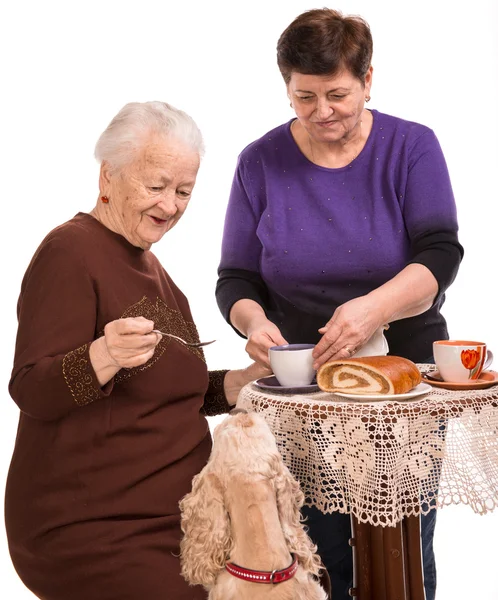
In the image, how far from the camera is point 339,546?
8.31ft

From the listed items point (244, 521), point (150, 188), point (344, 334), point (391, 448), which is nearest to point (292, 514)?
point (244, 521)

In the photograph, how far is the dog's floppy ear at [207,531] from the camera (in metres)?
1.60

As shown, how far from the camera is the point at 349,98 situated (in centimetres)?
217

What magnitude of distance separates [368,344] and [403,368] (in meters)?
0.25

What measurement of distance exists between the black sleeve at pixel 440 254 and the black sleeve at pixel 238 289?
466 millimetres

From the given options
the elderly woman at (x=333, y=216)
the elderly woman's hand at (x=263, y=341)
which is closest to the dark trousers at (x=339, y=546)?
the elderly woman at (x=333, y=216)

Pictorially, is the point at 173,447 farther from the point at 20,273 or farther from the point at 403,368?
the point at 20,273

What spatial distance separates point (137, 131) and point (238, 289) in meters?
0.65

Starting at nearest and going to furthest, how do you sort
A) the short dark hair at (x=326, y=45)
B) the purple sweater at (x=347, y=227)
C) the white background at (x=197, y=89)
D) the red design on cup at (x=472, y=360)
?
the red design on cup at (x=472, y=360) → the short dark hair at (x=326, y=45) → the purple sweater at (x=347, y=227) → the white background at (x=197, y=89)

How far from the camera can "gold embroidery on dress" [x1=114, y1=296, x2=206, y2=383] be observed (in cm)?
187

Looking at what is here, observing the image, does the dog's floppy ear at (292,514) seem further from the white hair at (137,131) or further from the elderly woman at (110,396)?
the white hair at (137,131)

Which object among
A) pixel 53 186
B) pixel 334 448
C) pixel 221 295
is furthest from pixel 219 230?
pixel 334 448

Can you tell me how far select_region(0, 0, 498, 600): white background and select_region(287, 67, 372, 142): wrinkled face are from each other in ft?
6.50

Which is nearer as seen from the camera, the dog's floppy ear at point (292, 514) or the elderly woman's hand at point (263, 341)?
the dog's floppy ear at point (292, 514)
